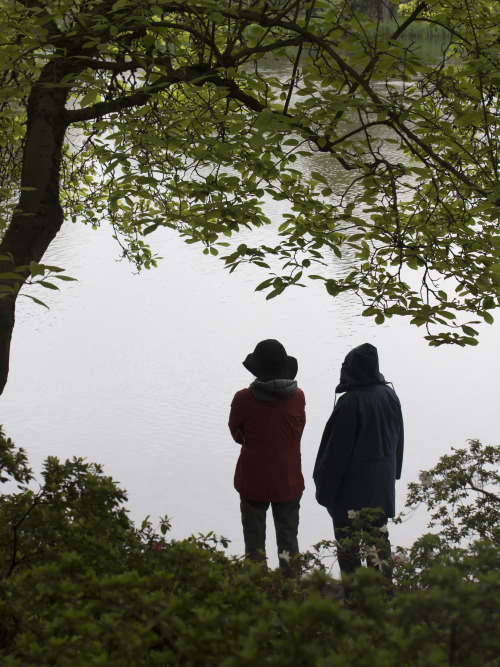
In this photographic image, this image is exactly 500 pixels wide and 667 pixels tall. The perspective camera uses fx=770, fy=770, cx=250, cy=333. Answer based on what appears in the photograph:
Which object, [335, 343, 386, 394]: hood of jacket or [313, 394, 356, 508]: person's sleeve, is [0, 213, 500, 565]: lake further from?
[335, 343, 386, 394]: hood of jacket

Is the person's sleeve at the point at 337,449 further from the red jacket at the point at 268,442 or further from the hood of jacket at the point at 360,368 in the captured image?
the red jacket at the point at 268,442

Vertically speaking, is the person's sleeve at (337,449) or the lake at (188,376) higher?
the lake at (188,376)

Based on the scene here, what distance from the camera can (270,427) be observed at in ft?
15.0

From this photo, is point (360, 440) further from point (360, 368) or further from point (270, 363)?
point (270, 363)

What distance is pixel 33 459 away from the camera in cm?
859

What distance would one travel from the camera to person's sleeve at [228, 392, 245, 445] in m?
4.59

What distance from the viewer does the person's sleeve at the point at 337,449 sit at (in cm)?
438

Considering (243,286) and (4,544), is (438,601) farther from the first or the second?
(243,286)

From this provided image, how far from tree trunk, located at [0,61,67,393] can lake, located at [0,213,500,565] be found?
3223mm

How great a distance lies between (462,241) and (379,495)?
1563 mm

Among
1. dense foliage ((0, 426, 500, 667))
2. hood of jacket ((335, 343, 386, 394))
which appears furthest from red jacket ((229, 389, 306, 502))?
dense foliage ((0, 426, 500, 667))

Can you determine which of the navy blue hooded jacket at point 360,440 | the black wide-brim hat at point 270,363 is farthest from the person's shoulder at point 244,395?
the navy blue hooded jacket at point 360,440

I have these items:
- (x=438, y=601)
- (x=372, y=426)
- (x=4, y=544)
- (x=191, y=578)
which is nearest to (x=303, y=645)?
(x=438, y=601)

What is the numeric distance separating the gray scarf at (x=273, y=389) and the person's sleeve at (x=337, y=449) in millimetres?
298
